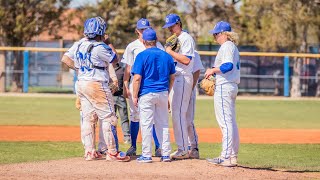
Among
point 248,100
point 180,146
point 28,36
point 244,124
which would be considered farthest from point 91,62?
point 28,36

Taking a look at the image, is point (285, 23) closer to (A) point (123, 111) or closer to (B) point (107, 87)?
(A) point (123, 111)

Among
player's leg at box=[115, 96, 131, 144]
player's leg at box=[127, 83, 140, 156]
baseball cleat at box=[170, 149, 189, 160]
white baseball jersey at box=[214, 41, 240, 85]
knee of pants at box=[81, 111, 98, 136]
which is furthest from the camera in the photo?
player's leg at box=[115, 96, 131, 144]

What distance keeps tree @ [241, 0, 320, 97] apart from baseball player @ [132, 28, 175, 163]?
87.7ft

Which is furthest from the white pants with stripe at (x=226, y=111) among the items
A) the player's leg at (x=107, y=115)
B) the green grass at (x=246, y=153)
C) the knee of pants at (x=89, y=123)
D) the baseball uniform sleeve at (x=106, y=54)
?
the knee of pants at (x=89, y=123)

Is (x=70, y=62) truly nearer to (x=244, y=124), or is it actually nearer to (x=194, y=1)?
(x=244, y=124)

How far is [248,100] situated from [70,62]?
21837 millimetres

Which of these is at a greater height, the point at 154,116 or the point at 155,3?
the point at 155,3

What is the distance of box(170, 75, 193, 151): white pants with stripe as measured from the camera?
10055 mm

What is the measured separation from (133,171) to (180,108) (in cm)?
141

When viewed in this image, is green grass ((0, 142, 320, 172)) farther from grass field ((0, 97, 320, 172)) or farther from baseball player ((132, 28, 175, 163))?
baseball player ((132, 28, 175, 163))

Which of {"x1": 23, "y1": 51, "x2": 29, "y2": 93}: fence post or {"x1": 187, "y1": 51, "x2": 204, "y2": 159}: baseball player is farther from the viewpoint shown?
{"x1": 23, "y1": 51, "x2": 29, "y2": 93}: fence post

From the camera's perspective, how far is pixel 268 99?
31.7 metres

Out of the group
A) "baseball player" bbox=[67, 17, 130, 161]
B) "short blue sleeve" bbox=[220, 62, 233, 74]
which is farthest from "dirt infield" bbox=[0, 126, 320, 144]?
"short blue sleeve" bbox=[220, 62, 233, 74]

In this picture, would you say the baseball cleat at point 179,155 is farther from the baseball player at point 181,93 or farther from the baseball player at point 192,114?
the baseball player at point 192,114
